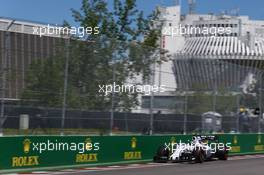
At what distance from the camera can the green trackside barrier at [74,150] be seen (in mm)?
16297

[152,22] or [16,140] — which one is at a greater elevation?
[152,22]

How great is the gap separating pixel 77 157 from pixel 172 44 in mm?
120516

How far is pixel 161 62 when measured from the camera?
2270 centimetres

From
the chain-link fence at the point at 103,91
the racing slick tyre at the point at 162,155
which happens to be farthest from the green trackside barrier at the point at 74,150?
the racing slick tyre at the point at 162,155

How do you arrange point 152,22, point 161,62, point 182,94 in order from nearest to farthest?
point 161,62 → point 182,94 → point 152,22

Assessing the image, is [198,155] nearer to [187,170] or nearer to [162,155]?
[162,155]

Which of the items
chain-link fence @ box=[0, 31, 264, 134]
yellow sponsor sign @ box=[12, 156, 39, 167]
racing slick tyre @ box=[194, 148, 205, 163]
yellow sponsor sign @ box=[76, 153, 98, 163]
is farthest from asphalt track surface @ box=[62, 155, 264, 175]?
chain-link fence @ box=[0, 31, 264, 134]

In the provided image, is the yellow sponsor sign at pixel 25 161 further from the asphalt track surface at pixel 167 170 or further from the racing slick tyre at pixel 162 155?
the racing slick tyre at pixel 162 155

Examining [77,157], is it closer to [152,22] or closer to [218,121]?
[218,121]

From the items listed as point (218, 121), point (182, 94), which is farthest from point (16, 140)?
point (218, 121)

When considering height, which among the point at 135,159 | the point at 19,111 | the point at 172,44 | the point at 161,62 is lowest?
the point at 135,159

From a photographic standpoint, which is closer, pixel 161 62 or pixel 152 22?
pixel 161 62

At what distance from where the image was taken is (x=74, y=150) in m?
18.4

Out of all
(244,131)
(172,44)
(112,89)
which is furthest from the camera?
(172,44)
